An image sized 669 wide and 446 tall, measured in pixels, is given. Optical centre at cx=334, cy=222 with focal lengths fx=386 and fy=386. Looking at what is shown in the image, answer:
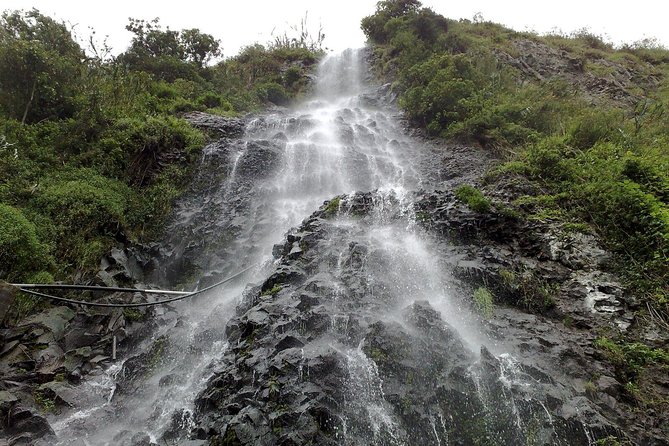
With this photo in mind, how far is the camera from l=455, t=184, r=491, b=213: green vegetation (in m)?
8.55

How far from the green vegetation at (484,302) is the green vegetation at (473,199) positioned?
7.11ft

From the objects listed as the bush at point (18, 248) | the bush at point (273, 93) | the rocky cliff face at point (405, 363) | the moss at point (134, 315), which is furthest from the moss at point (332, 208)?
the bush at point (273, 93)

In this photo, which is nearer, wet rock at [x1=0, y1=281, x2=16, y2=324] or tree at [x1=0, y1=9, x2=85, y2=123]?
wet rock at [x1=0, y1=281, x2=16, y2=324]

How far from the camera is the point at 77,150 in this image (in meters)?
10.8

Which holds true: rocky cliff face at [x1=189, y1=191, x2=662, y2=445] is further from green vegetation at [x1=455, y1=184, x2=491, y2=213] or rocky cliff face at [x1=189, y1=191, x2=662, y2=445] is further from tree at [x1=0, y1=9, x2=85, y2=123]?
tree at [x1=0, y1=9, x2=85, y2=123]

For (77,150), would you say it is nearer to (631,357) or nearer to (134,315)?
(134,315)

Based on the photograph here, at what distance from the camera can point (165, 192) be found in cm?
1150

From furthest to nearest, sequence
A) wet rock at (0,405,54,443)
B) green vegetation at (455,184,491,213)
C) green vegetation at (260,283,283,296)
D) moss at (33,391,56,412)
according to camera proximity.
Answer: green vegetation at (455,184,491,213)
green vegetation at (260,283,283,296)
moss at (33,391,56,412)
wet rock at (0,405,54,443)

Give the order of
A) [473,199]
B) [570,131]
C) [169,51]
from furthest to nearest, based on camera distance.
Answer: [169,51], [570,131], [473,199]

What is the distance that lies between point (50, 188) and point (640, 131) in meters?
14.8

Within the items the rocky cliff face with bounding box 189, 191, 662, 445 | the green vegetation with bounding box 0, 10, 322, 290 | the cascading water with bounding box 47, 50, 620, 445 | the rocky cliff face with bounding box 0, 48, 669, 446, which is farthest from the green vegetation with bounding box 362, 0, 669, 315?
the green vegetation with bounding box 0, 10, 322, 290

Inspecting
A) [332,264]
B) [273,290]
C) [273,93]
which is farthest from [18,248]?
[273,93]

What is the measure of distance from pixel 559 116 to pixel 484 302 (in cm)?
832

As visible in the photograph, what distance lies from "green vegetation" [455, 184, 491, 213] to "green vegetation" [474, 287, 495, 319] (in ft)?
7.11
